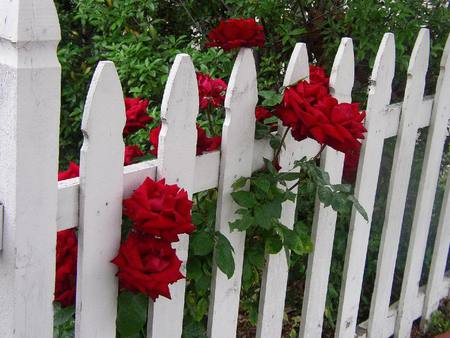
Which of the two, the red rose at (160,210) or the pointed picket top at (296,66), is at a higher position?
the pointed picket top at (296,66)

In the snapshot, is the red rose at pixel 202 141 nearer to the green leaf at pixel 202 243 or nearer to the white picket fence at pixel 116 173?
the white picket fence at pixel 116 173

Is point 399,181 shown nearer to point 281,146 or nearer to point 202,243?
point 281,146

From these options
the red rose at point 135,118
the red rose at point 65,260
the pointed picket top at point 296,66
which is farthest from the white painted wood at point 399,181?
the red rose at point 65,260

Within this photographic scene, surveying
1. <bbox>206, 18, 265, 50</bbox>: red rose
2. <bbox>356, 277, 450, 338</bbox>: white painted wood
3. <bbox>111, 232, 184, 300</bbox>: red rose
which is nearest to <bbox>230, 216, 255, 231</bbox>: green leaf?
<bbox>111, 232, 184, 300</bbox>: red rose

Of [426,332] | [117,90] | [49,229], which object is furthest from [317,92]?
[426,332]

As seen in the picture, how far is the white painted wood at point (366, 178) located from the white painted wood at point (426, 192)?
1.25 ft

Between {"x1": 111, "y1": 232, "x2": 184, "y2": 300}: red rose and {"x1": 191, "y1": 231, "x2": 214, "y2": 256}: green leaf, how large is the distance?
0.96 feet

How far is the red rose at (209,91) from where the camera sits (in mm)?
2197

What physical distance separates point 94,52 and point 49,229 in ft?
7.17

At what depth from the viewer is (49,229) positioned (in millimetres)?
1647

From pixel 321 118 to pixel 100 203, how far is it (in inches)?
24.2

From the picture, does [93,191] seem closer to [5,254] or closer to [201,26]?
[5,254]

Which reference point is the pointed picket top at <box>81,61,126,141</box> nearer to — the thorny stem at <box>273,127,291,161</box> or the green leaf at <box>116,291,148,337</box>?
the green leaf at <box>116,291,148,337</box>

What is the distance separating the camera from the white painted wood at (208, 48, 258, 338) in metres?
2.06
